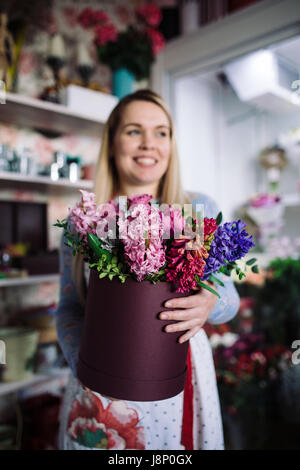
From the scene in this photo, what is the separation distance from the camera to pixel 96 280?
65 centimetres

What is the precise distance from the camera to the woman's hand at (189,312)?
24.6 inches

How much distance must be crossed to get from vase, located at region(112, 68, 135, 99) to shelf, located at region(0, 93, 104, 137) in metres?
0.22

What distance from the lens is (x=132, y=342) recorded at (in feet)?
2.01

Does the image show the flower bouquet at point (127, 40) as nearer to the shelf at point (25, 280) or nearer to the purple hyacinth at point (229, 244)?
the shelf at point (25, 280)

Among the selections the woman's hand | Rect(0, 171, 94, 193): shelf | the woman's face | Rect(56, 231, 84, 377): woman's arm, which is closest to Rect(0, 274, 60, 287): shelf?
Rect(0, 171, 94, 193): shelf

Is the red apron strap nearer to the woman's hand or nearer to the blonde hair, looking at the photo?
the woman's hand

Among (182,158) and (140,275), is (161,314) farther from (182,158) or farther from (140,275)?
(182,158)

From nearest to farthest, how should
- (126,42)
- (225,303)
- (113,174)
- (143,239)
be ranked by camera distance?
(143,239)
(225,303)
(113,174)
(126,42)

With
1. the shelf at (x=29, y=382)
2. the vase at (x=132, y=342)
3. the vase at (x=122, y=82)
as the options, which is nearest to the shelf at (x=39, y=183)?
the vase at (x=122, y=82)

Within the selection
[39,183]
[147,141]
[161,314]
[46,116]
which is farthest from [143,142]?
[46,116]

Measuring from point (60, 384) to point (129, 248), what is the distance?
1.82 metres

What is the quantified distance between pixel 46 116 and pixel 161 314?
150 centimetres

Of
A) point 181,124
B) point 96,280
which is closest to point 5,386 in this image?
point 96,280

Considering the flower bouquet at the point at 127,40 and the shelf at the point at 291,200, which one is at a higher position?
the flower bouquet at the point at 127,40
